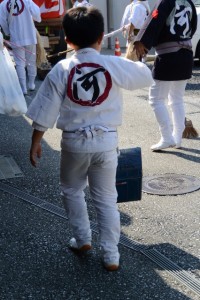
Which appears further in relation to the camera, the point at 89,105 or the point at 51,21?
the point at 51,21

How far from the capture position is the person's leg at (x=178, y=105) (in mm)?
6258

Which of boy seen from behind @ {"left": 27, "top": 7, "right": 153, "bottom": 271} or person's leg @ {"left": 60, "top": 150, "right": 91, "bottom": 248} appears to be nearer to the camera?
boy seen from behind @ {"left": 27, "top": 7, "right": 153, "bottom": 271}

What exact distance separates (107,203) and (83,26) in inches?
41.4

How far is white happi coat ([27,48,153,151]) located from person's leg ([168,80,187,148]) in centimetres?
280

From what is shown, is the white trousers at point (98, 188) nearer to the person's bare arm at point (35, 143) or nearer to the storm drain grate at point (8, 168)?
the person's bare arm at point (35, 143)

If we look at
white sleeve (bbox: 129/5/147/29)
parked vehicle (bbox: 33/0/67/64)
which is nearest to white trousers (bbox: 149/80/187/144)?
white sleeve (bbox: 129/5/147/29)

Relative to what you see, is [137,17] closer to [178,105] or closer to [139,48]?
[178,105]

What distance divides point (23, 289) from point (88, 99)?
3.84ft

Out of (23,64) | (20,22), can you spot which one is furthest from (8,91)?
(23,64)

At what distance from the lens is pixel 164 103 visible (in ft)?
20.6

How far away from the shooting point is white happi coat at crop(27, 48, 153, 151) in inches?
133

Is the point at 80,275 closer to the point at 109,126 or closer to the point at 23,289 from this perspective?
the point at 23,289

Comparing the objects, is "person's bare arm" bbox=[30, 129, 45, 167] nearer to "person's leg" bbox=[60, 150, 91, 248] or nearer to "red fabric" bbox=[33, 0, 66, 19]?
"person's leg" bbox=[60, 150, 91, 248]

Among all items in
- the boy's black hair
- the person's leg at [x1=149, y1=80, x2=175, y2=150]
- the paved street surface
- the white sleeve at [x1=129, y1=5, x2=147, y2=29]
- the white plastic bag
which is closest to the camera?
the boy's black hair
